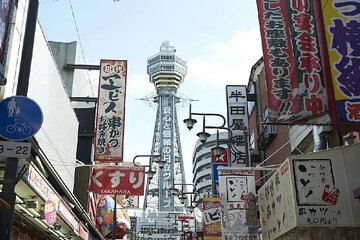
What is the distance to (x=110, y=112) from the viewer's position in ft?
66.4

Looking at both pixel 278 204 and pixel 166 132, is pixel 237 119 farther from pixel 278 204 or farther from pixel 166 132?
pixel 166 132

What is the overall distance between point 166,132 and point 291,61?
441 ft

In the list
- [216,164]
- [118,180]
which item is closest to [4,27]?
[118,180]

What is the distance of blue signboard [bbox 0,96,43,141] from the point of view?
22.6 ft

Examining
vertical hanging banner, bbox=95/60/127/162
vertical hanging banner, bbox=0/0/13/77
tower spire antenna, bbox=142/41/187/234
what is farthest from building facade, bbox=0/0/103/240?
tower spire antenna, bbox=142/41/187/234

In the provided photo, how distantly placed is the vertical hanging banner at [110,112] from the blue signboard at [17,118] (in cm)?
1266

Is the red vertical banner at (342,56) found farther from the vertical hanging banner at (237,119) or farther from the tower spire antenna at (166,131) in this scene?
the tower spire antenna at (166,131)

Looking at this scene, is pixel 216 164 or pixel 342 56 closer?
pixel 342 56

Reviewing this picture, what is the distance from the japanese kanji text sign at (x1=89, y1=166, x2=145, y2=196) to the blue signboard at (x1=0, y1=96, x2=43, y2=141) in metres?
10.4

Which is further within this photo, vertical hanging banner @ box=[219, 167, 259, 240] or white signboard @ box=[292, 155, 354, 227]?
vertical hanging banner @ box=[219, 167, 259, 240]

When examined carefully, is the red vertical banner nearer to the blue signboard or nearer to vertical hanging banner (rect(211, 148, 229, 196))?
the blue signboard

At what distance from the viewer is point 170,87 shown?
158 meters

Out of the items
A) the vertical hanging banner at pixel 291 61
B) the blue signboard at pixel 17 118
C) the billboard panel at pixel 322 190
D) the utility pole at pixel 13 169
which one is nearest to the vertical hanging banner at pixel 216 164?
the vertical hanging banner at pixel 291 61

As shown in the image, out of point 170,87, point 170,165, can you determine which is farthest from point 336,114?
point 170,87
